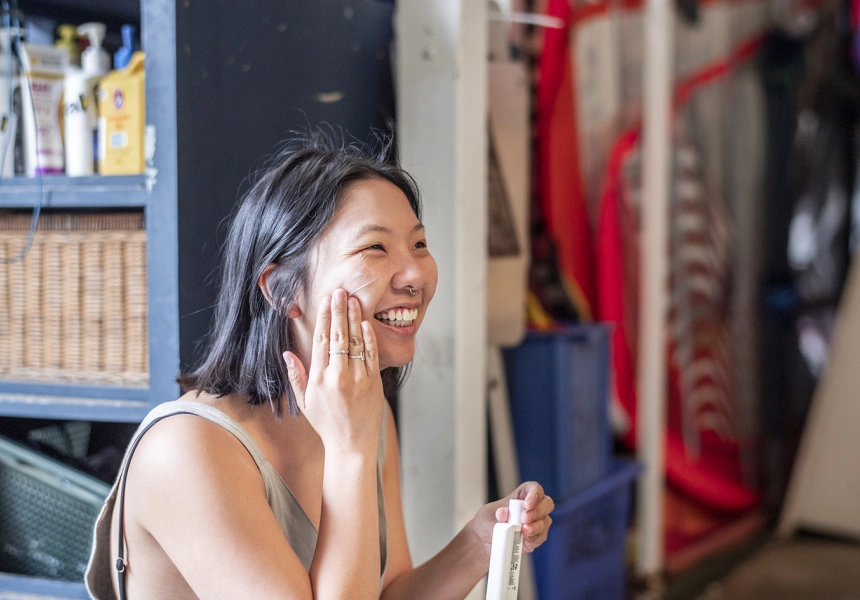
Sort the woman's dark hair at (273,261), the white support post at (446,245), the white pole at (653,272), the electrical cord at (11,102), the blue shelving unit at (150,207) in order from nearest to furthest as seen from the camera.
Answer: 1. the woman's dark hair at (273,261)
2. the blue shelving unit at (150,207)
3. the electrical cord at (11,102)
4. the white support post at (446,245)
5. the white pole at (653,272)

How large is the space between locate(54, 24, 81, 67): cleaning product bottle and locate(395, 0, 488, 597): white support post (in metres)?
0.60

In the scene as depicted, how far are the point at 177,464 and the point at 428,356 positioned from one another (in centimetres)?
76

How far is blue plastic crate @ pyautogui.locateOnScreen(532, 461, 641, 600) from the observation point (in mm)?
1992

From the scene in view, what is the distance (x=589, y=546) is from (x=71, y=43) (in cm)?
168

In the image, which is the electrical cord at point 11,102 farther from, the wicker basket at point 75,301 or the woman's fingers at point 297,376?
the woman's fingers at point 297,376

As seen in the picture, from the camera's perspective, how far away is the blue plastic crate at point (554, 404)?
2.02m

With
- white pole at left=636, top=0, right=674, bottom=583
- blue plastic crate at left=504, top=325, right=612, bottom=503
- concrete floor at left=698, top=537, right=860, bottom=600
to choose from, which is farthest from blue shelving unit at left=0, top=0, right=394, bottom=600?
concrete floor at left=698, top=537, right=860, bottom=600

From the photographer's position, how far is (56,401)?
1301mm

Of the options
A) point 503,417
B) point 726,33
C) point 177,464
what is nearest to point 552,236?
point 503,417

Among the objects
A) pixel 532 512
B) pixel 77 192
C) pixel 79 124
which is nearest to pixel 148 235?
pixel 77 192

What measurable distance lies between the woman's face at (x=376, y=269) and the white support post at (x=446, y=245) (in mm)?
559

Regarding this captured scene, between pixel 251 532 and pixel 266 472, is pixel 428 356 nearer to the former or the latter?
pixel 266 472

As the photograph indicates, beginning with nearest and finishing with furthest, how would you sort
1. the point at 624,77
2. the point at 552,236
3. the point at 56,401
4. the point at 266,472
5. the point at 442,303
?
the point at 266,472 < the point at 56,401 < the point at 442,303 < the point at 552,236 < the point at 624,77

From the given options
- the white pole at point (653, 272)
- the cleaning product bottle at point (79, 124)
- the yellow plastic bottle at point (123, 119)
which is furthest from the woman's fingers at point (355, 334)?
the white pole at point (653, 272)
